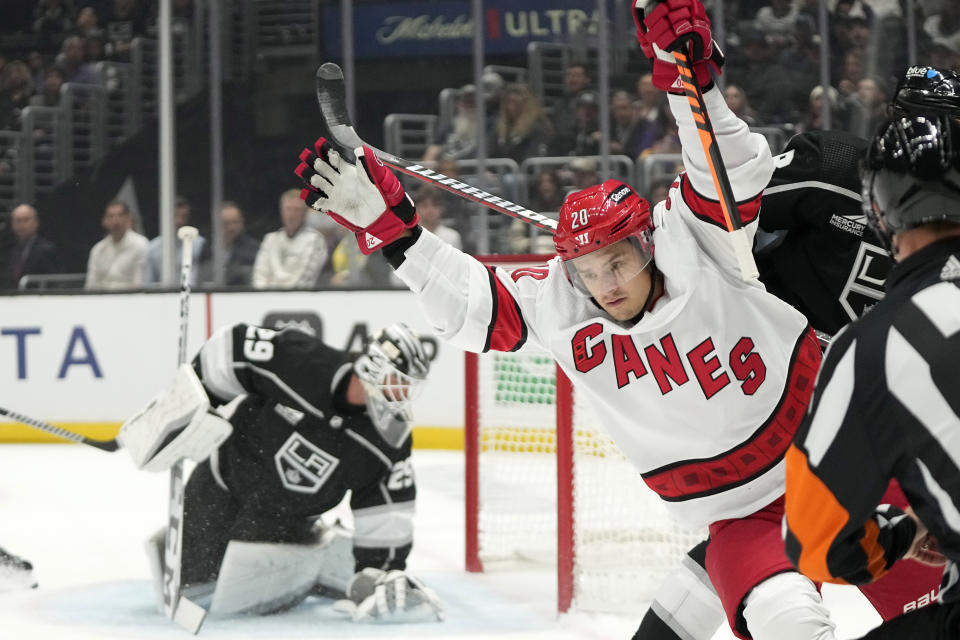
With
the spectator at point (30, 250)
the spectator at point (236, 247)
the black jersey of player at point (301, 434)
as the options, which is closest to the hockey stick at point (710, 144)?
the black jersey of player at point (301, 434)

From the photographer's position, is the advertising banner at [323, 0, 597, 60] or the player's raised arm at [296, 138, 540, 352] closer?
the player's raised arm at [296, 138, 540, 352]

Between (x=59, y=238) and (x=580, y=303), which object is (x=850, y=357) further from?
(x=59, y=238)

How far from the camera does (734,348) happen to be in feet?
6.41

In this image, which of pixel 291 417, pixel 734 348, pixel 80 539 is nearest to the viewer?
pixel 734 348

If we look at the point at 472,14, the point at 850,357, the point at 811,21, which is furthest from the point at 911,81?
the point at 472,14

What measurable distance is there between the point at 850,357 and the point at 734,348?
0.73 meters

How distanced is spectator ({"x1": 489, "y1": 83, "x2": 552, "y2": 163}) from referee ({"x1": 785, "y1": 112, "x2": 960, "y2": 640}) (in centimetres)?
518

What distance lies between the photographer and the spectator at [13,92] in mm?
7315

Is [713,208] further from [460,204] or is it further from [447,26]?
[447,26]

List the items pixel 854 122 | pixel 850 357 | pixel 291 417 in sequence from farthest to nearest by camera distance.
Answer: pixel 854 122, pixel 291 417, pixel 850 357

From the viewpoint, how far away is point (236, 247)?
21.0 feet

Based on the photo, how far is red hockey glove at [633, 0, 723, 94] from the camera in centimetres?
179

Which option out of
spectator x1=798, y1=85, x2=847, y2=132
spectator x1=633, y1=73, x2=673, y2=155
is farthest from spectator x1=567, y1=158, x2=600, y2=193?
spectator x1=798, y1=85, x2=847, y2=132

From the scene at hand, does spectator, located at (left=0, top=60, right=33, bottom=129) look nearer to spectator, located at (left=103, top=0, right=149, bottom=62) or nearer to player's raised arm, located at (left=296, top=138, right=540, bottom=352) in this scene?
spectator, located at (left=103, top=0, right=149, bottom=62)
